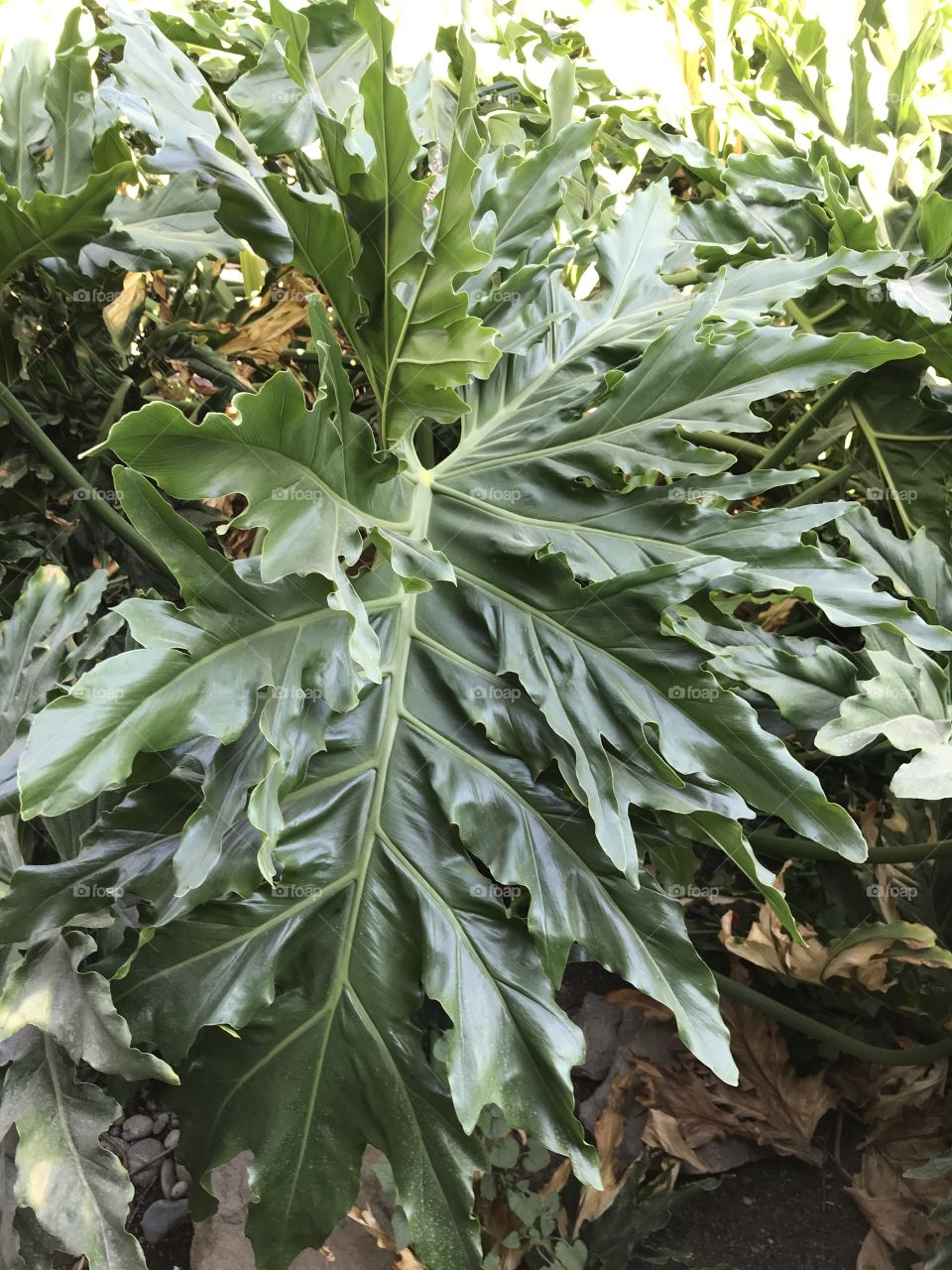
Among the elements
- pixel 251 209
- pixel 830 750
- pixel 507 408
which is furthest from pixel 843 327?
pixel 251 209

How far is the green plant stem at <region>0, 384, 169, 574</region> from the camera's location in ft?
4.15

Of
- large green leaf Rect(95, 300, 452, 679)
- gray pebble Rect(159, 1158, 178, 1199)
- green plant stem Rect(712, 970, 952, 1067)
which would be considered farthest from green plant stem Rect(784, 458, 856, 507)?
gray pebble Rect(159, 1158, 178, 1199)

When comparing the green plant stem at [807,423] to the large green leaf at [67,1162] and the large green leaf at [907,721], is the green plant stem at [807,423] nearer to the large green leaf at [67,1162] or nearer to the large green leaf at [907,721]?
the large green leaf at [907,721]

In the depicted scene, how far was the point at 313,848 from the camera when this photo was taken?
908 millimetres

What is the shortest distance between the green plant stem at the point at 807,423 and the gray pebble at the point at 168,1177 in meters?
1.45

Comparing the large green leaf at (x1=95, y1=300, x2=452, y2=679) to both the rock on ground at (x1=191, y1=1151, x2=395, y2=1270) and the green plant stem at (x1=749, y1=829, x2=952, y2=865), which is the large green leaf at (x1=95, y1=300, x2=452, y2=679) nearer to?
the green plant stem at (x1=749, y1=829, x2=952, y2=865)

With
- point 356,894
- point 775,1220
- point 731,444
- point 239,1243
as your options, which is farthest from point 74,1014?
point 731,444

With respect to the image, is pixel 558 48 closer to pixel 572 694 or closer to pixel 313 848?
pixel 572 694

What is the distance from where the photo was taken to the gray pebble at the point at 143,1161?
1423mm

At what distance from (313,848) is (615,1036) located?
1002mm

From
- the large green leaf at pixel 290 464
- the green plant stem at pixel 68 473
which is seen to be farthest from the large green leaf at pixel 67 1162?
the green plant stem at pixel 68 473

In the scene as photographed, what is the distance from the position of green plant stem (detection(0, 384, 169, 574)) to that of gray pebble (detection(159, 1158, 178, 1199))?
930 mm

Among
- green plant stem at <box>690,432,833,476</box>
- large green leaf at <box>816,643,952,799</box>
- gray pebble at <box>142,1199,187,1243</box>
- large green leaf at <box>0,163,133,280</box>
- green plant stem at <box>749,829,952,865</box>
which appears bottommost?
gray pebble at <box>142,1199,187,1243</box>

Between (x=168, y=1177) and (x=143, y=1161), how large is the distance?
5 cm
